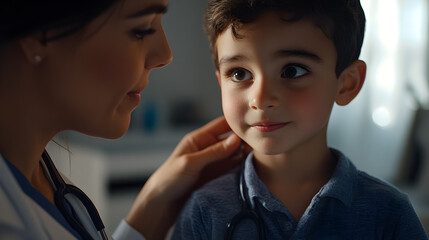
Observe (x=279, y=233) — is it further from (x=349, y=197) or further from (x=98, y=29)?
(x=98, y=29)

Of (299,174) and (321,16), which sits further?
(299,174)

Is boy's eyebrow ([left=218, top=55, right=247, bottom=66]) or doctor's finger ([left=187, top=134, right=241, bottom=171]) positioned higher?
boy's eyebrow ([left=218, top=55, right=247, bottom=66])

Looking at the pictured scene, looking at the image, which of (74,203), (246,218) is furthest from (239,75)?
(74,203)

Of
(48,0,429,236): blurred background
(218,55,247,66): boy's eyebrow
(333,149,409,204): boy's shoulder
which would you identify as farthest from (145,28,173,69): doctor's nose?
(48,0,429,236): blurred background

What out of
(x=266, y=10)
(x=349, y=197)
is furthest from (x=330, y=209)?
(x=266, y=10)

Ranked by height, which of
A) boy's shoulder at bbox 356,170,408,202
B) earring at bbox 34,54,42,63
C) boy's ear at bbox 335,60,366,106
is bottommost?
boy's shoulder at bbox 356,170,408,202

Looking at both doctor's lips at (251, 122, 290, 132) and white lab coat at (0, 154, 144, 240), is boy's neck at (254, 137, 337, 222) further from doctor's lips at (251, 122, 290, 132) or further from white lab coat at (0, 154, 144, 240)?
white lab coat at (0, 154, 144, 240)

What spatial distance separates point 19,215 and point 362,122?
2.18m

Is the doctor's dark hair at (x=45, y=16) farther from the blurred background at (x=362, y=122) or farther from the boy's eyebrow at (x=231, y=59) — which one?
the blurred background at (x=362, y=122)

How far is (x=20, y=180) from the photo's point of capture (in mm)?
575

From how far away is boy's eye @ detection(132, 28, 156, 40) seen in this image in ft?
2.01

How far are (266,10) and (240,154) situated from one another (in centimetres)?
40

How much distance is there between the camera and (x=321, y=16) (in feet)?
2.07

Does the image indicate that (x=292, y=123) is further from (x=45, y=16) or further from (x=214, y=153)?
(x=45, y=16)
